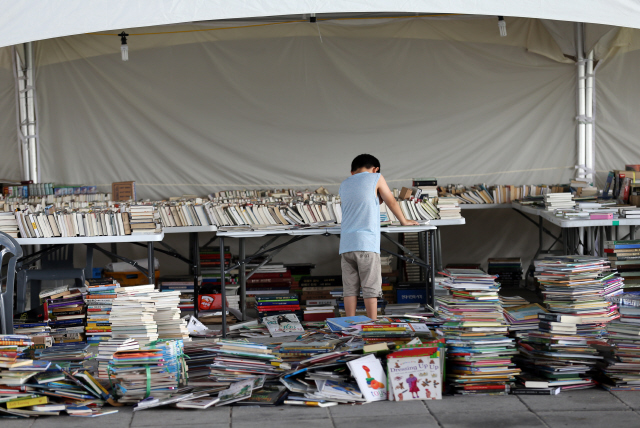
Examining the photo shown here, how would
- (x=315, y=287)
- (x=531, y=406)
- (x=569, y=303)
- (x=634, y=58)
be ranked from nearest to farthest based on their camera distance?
(x=531, y=406) → (x=569, y=303) → (x=315, y=287) → (x=634, y=58)

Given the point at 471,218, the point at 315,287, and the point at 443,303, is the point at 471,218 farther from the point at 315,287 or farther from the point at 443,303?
the point at 443,303

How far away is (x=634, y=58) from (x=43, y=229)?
7323 mm

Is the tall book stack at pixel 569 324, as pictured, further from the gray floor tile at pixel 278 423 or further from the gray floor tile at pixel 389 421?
the gray floor tile at pixel 278 423

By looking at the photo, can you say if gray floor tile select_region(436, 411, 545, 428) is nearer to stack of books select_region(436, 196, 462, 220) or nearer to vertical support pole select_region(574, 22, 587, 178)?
stack of books select_region(436, 196, 462, 220)

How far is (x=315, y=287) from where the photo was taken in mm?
7797

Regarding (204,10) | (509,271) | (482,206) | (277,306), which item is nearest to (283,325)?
(277,306)

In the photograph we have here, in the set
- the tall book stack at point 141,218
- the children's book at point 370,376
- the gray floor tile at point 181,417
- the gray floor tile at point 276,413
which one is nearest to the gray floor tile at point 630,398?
the children's book at point 370,376

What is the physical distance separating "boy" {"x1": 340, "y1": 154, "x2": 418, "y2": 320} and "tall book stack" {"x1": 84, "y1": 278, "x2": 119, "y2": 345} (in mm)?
1952

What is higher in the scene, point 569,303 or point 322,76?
point 322,76

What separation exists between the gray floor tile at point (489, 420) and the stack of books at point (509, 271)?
4.73 meters

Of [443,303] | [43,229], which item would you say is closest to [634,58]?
[443,303]

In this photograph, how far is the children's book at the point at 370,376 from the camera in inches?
173

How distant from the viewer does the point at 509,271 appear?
879cm

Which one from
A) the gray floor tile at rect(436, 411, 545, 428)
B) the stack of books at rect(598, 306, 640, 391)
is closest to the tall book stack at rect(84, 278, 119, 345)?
the gray floor tile at rect(436, 411, 545, 428)
